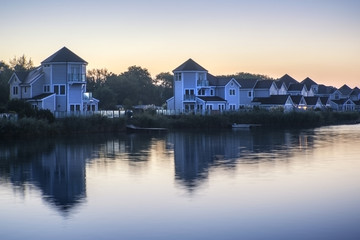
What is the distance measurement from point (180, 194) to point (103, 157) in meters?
16.2

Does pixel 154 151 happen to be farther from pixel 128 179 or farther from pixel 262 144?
pixel 128 179

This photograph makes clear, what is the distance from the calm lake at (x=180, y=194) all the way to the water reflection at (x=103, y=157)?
0.07 meters

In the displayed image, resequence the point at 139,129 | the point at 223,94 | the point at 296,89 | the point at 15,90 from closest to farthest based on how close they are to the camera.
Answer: the point at 139,129 → the point at 15,90 → the point at 223,94 → the point at 296,89

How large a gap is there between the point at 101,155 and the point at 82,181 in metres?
12.6

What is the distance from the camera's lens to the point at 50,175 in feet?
101

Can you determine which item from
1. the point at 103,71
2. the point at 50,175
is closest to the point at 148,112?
the point at 50,175

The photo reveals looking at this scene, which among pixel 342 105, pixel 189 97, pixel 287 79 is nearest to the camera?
pixel 189 97

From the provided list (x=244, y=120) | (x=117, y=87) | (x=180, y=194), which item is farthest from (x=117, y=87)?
(x=180, y=194)

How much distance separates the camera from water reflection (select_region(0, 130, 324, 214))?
27172 mm

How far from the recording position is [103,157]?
39.7 metres

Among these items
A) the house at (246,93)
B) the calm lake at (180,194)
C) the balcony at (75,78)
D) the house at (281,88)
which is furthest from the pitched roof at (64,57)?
the house at (281,88)

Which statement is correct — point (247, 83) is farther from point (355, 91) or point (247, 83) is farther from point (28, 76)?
point (355, 91)

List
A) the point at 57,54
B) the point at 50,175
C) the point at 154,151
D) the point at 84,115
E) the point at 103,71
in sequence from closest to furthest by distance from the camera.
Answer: the point at 50,175 → the point at 154,151 → the point at 84,115 → the point at 57,54 → the point at 103,71

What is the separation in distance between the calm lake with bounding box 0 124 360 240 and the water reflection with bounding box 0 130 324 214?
71 millimetres
